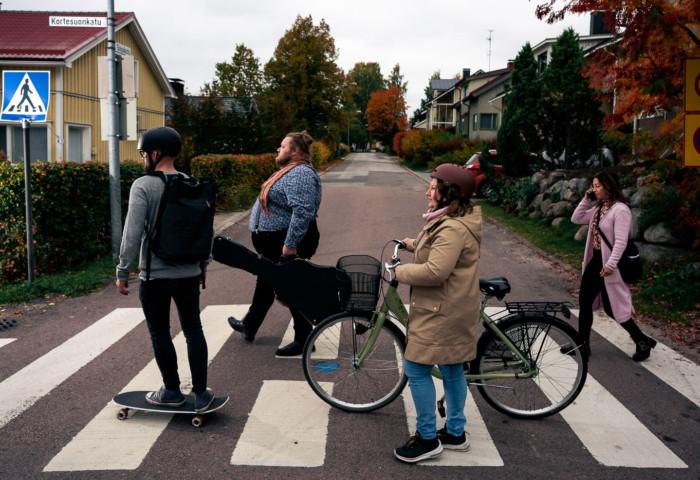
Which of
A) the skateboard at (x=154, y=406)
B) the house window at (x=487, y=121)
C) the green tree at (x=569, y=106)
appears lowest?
the skateboard at (x=154, y=406)

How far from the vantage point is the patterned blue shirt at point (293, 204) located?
18.3 ft

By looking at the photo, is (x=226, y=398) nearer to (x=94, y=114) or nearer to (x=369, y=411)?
Result: (x=369, y=411)

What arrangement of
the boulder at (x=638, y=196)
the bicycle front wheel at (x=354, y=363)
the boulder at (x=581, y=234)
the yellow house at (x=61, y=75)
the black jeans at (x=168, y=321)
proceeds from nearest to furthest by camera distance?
the black jeans at (x=168, y=321), the bicycle front wheel at (x=354, y=363), the boulder at (x=638, y=196), the boulder at (x=581, y=234), the yellow house at (x=61, y=75)

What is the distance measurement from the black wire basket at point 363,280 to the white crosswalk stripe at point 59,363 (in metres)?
2.54

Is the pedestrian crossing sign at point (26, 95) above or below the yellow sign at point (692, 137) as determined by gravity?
above

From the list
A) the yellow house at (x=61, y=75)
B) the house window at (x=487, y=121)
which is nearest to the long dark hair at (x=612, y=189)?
the yellow house at (x=61, y=75)

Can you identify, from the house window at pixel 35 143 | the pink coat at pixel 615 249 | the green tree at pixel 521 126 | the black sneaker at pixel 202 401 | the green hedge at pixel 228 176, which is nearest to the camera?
the black sneaker at pixel 202 401

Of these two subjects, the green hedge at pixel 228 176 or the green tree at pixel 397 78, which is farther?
the green tree at pixel 397 78

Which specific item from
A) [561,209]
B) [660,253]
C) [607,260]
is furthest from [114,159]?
[561,209]

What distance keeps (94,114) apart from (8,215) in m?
14.9

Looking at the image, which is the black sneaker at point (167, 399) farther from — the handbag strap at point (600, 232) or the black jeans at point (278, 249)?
the handbag strap at point (600, 232)

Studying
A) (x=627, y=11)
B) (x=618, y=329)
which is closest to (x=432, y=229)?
(x=618, y=329)

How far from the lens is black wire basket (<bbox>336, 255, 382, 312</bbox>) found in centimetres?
441

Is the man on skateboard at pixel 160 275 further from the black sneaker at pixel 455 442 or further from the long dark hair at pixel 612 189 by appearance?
the long dark hair at pixel 612 189
